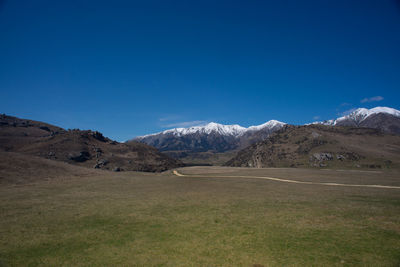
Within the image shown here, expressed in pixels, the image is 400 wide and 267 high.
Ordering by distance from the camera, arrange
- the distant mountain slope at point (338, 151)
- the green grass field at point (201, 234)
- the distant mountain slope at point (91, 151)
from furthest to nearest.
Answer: the distant mountain slope at point (338, 151), the distant mountain slope at point (91, 151), the green grass field at point (201, 234)

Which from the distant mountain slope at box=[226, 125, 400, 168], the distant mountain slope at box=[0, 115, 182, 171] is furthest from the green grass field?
the distant mountain slope at box=[226, 125, 400, 168]

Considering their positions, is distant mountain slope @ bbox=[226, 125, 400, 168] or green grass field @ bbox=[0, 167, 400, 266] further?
distant mountain slope @ bbox=[226, 125, 400, 168]

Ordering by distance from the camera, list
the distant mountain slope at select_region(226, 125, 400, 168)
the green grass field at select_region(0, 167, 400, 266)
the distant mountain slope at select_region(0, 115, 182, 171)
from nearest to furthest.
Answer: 1. the green grass field at select_region(0, 167, 400, 266)
2. the distant mountain slope at select_region(0, 115, 182, 171)
3. the distant mountain slope at select_region(226, 125, 400, 168)

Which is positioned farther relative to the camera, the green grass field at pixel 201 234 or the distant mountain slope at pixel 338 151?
the distant mountain slope at pixel 338 151

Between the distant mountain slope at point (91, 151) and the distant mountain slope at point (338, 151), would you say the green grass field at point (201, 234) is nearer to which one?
the distant mountain slope at point (91, 151)

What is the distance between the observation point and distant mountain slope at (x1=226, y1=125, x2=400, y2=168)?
130875 millimetres

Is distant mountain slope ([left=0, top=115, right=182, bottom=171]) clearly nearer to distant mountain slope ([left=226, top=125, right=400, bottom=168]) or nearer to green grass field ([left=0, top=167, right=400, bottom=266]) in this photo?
distant mountain slope ([left=226, top=125, right=400, bottom=168])

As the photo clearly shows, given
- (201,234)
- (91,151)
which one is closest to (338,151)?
(91,151)

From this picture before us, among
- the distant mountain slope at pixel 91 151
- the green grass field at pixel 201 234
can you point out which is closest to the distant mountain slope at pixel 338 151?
the distant mountain slope at pixel 91 151

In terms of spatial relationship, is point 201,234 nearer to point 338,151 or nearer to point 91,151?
point 91,151

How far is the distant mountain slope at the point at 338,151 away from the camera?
131 metres

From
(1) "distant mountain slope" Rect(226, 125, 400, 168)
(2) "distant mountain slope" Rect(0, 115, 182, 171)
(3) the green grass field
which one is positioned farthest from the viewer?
(1) "distant mountain slope" Rect(226, 125, 400, 168)

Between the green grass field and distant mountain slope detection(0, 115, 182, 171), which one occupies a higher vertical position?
distant mountain slope detection(0, 115, 182, 171)

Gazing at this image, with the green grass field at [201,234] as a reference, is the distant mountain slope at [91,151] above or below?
above
